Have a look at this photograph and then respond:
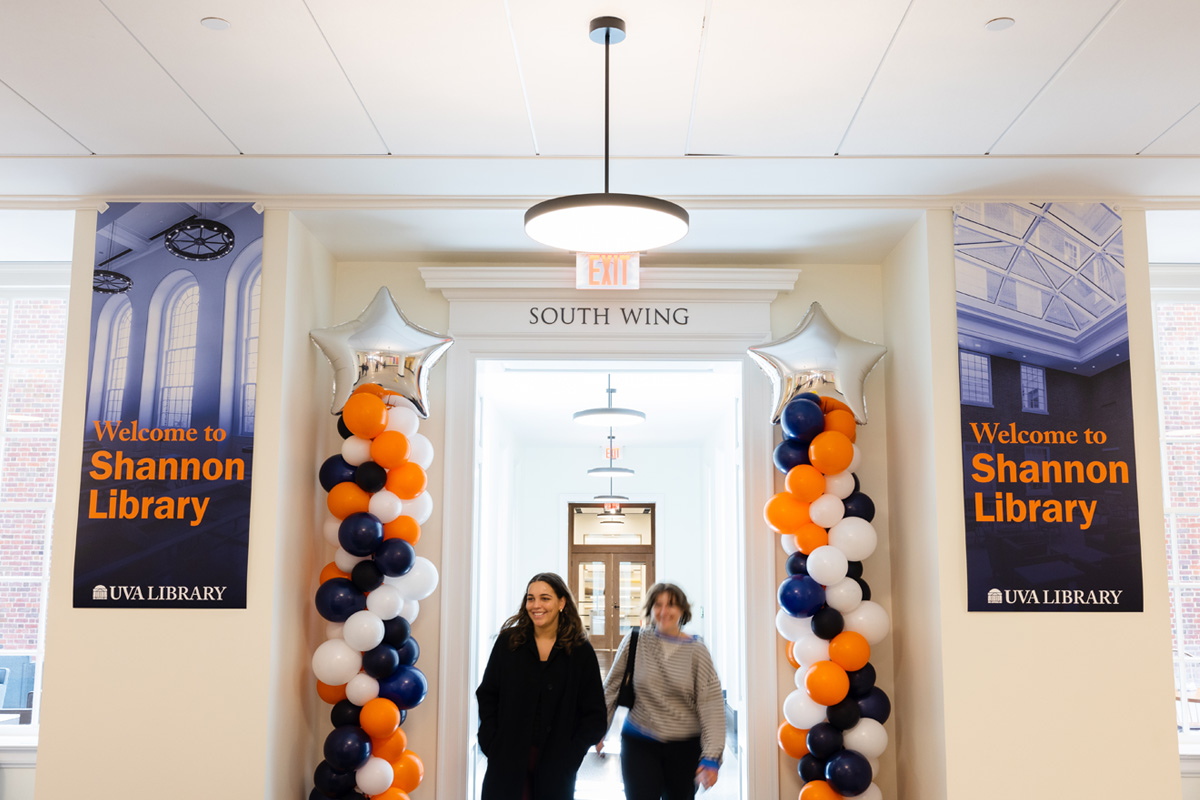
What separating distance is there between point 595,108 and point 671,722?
2566mm

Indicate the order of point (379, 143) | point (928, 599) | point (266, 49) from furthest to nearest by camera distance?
1. point (928, 599)
2. point (379, 143)
3. point (266, 49)

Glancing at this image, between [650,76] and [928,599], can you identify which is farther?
[928,599]

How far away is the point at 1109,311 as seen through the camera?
3.96m

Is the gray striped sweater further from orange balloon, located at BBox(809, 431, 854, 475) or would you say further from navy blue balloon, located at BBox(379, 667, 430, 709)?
orange balloon, located at BBox(809, 431, 854, 475)

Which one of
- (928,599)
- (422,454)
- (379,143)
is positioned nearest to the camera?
(379,143)

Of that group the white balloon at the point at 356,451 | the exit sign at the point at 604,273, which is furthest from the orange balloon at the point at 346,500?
Answer: the exit sign at the point at 604,273

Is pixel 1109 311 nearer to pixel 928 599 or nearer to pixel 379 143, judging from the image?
pixel 928 599

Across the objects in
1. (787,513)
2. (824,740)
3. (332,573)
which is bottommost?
(824,740)

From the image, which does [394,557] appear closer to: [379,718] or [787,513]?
[379,718]

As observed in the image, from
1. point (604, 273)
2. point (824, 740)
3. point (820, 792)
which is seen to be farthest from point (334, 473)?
point (820, 792)

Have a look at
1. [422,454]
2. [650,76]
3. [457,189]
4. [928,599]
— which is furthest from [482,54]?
[928,599]

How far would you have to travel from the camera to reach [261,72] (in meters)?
3.03

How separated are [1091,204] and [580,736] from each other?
3189 millimetres

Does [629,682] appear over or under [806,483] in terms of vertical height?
under
